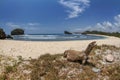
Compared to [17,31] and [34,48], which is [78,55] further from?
[17,31]

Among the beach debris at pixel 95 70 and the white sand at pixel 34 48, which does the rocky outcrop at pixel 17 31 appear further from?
the beach debris at pixel 95 70

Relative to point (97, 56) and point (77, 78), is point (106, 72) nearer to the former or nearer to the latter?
point (77, 78)

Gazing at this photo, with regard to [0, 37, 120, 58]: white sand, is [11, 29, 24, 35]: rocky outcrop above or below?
above

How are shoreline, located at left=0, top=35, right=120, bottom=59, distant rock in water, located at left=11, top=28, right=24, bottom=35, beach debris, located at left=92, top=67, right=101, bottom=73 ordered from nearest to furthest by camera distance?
beach debris, located at left=92, top=67, right=101, bottom=73 → shoreline, located at left=0, top=35, right=120, bottom=59 → distant rock in water, located at left=11, top=28, right=24, bottom=35

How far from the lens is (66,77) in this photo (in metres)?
6.96

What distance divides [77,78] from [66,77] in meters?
0.42

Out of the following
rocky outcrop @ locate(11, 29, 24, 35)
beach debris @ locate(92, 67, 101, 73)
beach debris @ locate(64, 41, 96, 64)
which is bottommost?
beach debris @ locate(92, 67, 101, 73)

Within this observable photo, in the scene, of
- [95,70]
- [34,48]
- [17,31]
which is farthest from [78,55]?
[17,31]

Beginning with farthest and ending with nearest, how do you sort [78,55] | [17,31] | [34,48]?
[17,31]
[34,48]
[78,55]

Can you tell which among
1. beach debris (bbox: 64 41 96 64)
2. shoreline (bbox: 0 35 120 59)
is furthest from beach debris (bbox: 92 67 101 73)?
shoreline (bbox: 0 35 120 59)

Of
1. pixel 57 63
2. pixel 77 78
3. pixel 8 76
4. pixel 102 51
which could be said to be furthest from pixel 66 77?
pixel 102 51

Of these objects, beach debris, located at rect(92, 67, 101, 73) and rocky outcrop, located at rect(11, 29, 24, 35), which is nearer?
beach debris, located at rect(92, 67, 101, 73)

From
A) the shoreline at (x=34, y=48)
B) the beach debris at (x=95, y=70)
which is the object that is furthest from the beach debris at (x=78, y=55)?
the shoreline at (x=34, y=48)

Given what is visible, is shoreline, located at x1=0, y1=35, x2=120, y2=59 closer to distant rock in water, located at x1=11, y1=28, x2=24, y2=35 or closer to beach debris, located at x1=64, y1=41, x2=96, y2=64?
beach debris, located at x1=64, y1=41, x2=96, y2=64
